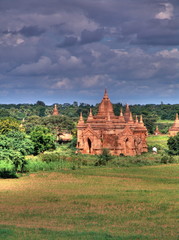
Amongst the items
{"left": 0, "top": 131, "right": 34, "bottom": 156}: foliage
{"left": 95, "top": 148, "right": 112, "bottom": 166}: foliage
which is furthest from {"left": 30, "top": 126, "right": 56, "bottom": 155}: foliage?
{"left": 0, "top": 131, "right": 34, "bottom": 156}: foliage

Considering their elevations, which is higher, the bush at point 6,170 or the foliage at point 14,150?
the foliage at point 14,150

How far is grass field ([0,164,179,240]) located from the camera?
2141 centimetres

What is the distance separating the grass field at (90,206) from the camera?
21406mm

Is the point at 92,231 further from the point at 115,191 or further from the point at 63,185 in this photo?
the point at 63,185

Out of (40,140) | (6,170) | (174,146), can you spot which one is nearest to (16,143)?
(6,170)

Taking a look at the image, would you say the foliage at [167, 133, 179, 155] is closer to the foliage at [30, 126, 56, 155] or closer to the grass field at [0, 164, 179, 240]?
the foliage at [30, 126, 56, 155]

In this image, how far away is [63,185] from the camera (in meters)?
38.5

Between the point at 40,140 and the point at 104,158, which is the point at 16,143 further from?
the point at 40,140

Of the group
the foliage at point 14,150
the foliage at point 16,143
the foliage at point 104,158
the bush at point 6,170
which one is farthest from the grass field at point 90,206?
the foliage at point 104,158

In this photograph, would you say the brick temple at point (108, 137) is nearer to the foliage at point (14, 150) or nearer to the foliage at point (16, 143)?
the foliage at point (16, 143)

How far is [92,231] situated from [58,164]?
3099 cm

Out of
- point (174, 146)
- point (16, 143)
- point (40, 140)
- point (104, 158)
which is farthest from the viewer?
point (174, 146)

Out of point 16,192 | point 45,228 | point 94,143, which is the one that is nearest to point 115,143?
point 94,143

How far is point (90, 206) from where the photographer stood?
94.1ft
